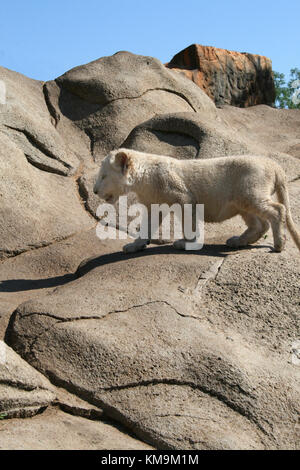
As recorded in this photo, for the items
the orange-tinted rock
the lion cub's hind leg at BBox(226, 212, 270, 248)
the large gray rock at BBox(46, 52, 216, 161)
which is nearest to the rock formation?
the lion cub's hind leg at BBox(226, 212, 270, 248)

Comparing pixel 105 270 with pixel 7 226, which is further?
pixel 7 226

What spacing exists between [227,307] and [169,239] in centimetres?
298

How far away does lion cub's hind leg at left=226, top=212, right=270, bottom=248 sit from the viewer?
716 cm

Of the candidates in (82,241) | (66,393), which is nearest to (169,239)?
(82,241)

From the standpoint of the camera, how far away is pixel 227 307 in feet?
19.1

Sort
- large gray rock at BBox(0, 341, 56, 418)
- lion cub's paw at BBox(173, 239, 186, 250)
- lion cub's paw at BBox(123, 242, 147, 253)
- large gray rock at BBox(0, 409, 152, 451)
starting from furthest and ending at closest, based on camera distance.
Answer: lion cub's paw at BBox(123, 242, 147, 253)
lion cub's paw at BBox(173, 239, 186, 250)
large gray rock at BBox(0, 341, 56, 418)
large gray rock at BBox(0, 409, 152, 451)

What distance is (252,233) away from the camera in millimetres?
7195

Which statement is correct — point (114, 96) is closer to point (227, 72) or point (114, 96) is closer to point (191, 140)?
point (191, 140)

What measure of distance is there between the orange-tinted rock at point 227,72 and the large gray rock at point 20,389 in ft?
39.8

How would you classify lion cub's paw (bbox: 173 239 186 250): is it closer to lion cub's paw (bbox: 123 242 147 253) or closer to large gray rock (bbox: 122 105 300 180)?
lion cub's paw (bbox: 123 242 147 253)

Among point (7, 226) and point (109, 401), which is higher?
point (7, 226)

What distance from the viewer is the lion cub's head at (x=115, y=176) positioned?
7.17 metres

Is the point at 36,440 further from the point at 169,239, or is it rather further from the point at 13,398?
the point at 169,239

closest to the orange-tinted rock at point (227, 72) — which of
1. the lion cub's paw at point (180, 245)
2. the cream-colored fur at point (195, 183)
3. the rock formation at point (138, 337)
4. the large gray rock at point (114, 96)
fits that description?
the large gray rock at point (114, 96)
